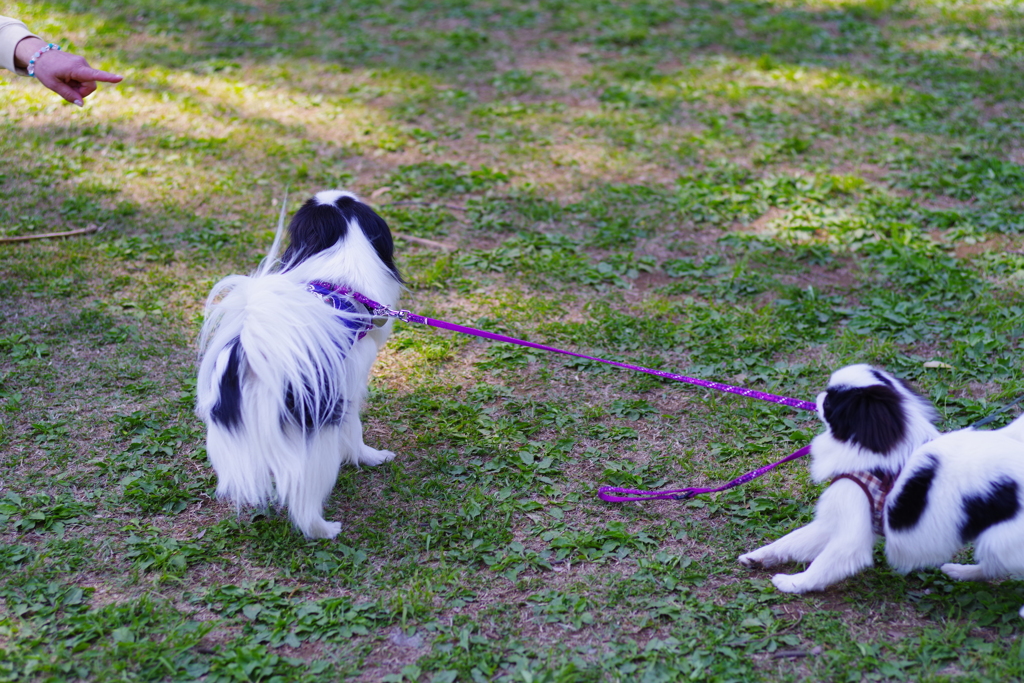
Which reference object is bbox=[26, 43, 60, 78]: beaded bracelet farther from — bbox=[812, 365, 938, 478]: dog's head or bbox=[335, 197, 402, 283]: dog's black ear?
bbox=[812, 365, 938, 478]: dog's head

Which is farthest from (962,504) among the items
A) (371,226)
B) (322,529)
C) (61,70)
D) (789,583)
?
(61,70)

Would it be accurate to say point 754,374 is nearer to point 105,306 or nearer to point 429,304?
point 429,304

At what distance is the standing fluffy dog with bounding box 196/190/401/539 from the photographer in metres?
2.41

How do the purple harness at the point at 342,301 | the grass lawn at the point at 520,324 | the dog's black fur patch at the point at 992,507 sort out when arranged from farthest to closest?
the purple harness at the point at 342,301 → the grass lawn at the point at 520,324 → the dog's black fur patch at the point at 992,507

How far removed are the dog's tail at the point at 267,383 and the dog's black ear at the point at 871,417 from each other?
1.52m

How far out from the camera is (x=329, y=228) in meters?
2.88

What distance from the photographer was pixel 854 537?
235cm

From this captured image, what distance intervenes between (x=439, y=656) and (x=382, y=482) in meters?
0.91

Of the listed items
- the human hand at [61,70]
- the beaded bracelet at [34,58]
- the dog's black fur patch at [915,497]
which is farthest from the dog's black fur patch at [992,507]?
the beaded bracelet at [34,58]

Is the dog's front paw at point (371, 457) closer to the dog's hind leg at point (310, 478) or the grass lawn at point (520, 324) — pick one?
the grass lawn at point (520, 324)

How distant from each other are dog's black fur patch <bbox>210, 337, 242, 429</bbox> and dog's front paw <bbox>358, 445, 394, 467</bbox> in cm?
79

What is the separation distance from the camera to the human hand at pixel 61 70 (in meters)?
3.13

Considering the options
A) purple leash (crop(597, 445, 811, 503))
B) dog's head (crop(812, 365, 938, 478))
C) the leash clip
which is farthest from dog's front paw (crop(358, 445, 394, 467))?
dog's head (crop(812, 365, 938, 478))

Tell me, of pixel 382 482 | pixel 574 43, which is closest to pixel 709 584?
pixel 382 482
